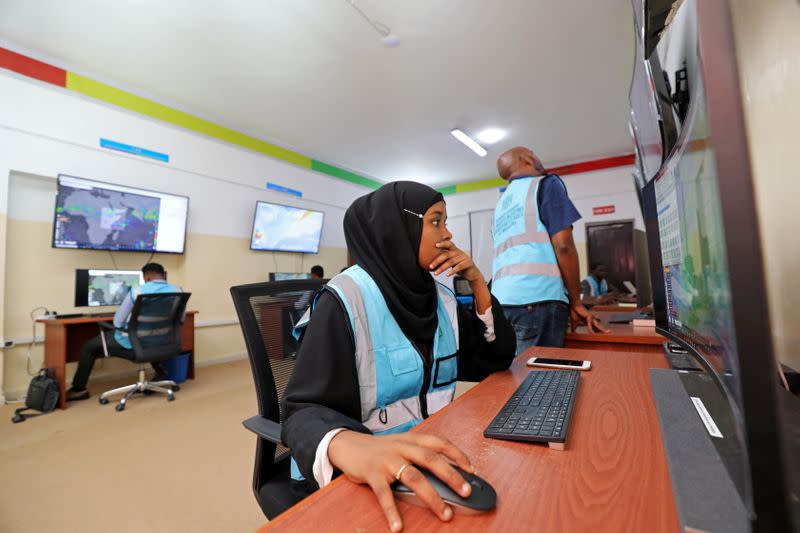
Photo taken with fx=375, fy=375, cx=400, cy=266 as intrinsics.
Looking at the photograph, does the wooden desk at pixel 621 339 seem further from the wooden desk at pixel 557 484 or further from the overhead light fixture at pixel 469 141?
the overhead light fixture at pixel 469 141

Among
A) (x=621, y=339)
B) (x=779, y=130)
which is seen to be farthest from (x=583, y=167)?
(x=779, y=130)

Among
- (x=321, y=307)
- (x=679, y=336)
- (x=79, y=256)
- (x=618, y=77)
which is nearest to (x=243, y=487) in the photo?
(x=321, y=307)

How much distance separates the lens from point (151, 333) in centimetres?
334

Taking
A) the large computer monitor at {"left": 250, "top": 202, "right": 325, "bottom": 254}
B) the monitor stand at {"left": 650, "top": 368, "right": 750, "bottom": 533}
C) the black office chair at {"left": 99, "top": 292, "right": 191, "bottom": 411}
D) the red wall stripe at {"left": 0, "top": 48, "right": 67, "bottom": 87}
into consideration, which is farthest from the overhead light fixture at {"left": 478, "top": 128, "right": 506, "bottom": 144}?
the monitor stand at {"left": 650, "top": 368, "right": 750, "bottom": 533}

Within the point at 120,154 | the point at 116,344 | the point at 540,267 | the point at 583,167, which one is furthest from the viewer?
the point at 583,167

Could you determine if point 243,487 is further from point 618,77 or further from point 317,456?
point 618,77

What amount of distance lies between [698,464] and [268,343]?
1.03m

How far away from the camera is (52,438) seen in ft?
8.36

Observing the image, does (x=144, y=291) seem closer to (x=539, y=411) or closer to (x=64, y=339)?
(x=64, y=339)

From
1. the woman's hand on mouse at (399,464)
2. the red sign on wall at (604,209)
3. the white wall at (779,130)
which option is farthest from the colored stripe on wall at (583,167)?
the woman's hand on mouse at (399,464)

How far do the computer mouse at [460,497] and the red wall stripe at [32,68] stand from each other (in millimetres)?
4954

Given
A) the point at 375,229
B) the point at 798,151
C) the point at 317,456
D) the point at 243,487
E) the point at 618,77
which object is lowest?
the point at 243,487

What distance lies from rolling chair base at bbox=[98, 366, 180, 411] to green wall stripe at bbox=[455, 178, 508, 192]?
6294mm

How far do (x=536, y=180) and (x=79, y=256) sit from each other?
443 cm
